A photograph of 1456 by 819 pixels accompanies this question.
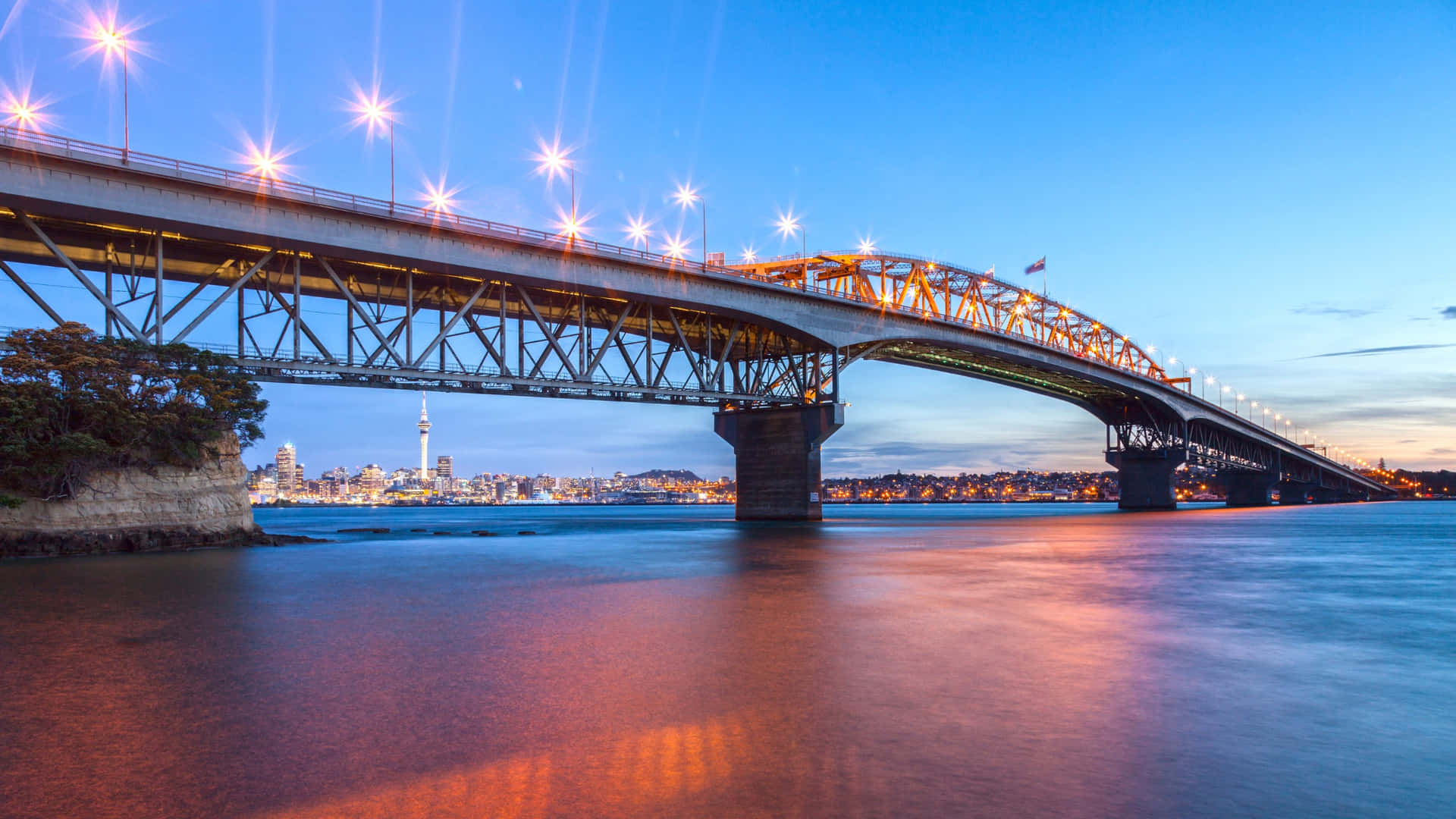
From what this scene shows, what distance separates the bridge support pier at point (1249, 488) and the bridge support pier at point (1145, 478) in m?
32.0

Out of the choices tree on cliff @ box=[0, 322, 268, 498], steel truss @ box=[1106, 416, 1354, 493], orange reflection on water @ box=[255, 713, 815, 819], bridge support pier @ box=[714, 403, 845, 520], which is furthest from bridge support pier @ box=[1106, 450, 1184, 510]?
orange reflection on water @ box=[255, 713, 815, 819]

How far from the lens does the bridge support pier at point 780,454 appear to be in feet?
206

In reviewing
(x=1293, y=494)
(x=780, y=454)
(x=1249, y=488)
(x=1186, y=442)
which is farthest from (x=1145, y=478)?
(x=780, y=454)

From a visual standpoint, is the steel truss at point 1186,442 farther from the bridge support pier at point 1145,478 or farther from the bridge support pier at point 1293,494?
the bridge support pier at point 1293,494

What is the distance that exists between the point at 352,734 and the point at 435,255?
37632 mm

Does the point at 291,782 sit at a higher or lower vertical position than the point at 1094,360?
lower

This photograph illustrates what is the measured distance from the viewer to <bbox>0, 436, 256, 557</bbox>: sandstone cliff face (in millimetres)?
31859

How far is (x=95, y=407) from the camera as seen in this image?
32.1m

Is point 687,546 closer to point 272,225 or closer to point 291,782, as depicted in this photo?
point 272,225

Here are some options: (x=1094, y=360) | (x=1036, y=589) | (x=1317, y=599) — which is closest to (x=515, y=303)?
(x=1036, y=589)

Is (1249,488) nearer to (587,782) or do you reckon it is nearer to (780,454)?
(780,454)

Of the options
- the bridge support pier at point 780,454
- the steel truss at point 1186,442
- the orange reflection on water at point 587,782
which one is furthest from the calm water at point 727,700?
the steel truss at point 1186,442

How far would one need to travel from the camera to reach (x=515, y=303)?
166 ft

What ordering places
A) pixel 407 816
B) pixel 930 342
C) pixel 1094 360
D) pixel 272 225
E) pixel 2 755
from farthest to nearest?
pixel 1094 360
pixel 930 342
pixel 272 225
pixel 2 755
pixel 407 816
